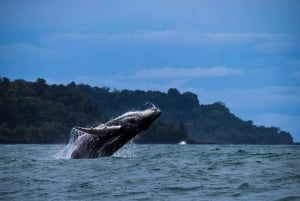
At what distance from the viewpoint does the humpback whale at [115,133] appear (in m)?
25.4

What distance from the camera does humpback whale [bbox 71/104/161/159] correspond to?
83.4 ft

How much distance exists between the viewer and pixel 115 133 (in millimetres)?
25594

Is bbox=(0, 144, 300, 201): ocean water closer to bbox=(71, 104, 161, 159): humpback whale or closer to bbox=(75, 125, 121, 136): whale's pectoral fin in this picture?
bbox=(71, 104, 161, 159): humpback whale

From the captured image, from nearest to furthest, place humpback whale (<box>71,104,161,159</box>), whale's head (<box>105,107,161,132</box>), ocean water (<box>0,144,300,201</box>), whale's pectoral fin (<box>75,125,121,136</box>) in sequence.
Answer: ocean water (<box>0,144,300,201</box>)
whale's pectoral fin (<box>75,125,121,136</box>)
humpback whale (<box>71,104,161,159</box>)
whale's head (<box>105,107,161,132</box>)

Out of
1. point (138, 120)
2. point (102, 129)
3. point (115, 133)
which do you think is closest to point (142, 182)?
point (102, 129)

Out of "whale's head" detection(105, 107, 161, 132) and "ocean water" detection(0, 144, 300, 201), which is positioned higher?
"whale's head" detection(105, 107, 161, 132)

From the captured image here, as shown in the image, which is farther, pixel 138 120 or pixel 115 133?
pixel 138 120

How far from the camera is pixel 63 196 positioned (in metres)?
17.6

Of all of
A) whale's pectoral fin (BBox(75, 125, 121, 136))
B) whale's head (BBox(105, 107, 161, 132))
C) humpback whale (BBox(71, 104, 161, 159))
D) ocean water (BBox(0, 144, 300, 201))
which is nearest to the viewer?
ocean water (BBox(0, 144, 300, 201))

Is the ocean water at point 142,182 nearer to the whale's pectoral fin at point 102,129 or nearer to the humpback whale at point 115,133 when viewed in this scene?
the humpback whale at point 115,133

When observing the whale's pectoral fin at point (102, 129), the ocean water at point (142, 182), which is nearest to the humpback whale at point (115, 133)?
the whale's pectoral fin at point (102, 129)

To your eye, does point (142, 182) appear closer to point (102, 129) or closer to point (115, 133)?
point (102, 129)

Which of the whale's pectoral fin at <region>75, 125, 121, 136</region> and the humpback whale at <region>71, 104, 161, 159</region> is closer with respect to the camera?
the whale's pectoral fin at <region>75, 125, 121, 136</region>

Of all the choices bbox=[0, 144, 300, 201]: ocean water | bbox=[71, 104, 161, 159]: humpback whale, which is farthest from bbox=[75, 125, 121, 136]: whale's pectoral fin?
bbox=[0, 144, 300, 201]: ocean water
